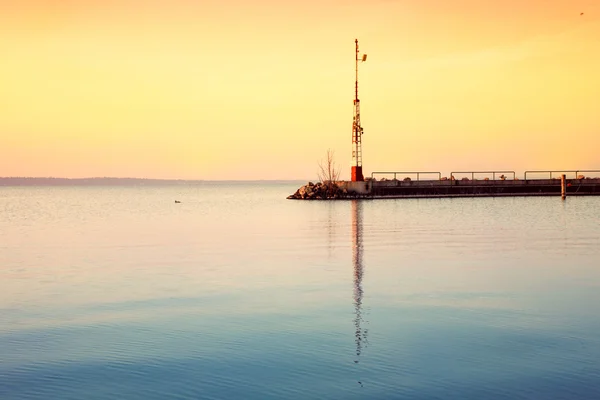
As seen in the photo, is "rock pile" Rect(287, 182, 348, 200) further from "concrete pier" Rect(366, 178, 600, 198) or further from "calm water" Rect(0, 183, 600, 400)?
"calm water" Rect(0, 183, 600, 400)

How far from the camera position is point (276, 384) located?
11.0 meters

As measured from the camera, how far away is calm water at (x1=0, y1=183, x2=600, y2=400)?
11.0 metres

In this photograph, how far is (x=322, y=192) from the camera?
10144 centimetres

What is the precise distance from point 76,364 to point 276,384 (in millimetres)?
3922

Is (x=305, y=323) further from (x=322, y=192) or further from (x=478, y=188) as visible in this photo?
(x=478, y=188)

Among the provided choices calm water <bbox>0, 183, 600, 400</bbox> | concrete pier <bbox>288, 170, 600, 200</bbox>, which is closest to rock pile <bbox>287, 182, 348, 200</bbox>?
concrete pier <bbox>288, 170, 600, 200</bbox>

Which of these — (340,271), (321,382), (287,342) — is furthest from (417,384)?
(340,271)

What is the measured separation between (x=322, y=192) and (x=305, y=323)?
282 ft

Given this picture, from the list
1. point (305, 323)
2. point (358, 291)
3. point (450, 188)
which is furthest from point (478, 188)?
point (305, 323)

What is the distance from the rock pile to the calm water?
2586 inches

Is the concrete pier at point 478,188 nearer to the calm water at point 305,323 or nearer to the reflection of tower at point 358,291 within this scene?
the reflection of tower at point 358,291

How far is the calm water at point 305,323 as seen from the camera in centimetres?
1100

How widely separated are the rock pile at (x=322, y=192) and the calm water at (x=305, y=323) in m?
65.7

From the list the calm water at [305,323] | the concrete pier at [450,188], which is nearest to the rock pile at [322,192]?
the concrete pier at [450,188]
